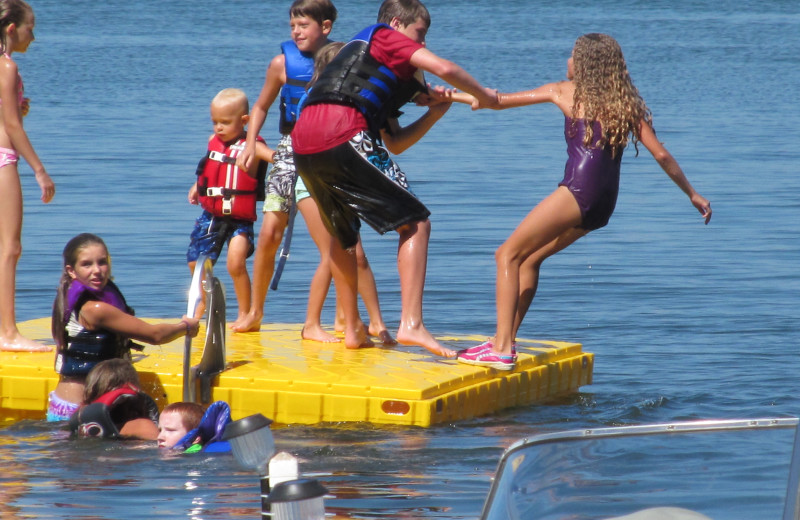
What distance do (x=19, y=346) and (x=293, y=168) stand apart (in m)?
1.79

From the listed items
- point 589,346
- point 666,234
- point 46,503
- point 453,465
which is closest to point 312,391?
point 453,465

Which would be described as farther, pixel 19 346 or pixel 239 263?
pixel 239 263

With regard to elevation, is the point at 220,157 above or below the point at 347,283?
above

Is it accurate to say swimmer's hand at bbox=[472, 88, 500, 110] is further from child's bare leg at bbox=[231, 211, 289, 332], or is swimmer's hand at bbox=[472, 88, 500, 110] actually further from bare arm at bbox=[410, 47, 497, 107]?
child's bare leg at bbox=[231, 211, 289, 332]

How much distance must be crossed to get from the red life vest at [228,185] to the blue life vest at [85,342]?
1.21 m

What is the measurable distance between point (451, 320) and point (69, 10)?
4037 centimetres

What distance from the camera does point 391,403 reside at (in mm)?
6266

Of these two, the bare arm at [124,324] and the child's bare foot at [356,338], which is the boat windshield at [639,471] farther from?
the child's bare foot at [356,338]

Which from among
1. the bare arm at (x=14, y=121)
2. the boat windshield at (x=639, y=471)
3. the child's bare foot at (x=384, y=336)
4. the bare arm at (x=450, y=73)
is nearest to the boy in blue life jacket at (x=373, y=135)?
the bare arm at (x=450, y=73)

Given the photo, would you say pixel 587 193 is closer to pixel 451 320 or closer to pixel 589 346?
pixel 589 346

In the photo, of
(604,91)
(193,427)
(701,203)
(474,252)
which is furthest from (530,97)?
(474,252)

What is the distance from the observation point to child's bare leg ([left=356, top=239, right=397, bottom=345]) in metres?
7.11

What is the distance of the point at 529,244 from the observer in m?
6.43

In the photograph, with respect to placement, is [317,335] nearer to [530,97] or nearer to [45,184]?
[45,184]
